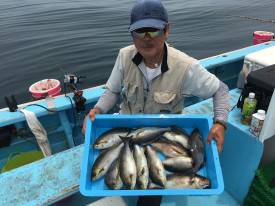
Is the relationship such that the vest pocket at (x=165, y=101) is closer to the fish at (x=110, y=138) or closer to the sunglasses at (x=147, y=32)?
the fish at (x=110, y=138)

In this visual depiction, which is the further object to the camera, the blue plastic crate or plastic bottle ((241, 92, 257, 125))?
plastic bottle ((241, 92, 257, 125))

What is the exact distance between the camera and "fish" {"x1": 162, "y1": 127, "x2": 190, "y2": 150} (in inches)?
95.8

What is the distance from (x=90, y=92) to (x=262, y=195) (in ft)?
8.88

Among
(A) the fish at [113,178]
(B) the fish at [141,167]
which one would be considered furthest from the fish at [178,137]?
(A) the fish at [113,178]

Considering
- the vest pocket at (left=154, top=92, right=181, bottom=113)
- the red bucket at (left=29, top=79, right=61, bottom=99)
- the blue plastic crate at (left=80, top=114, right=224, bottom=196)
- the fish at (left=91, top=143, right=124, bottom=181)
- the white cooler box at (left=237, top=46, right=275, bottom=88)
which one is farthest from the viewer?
the red bucket at (left=29, top=79, right=61, bottom=99)

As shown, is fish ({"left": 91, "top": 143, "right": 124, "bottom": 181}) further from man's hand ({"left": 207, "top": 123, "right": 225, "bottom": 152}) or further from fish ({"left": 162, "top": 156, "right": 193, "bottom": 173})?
man's hand ({"left": 207, "top": 123, "right": 225, "bottom": 152})

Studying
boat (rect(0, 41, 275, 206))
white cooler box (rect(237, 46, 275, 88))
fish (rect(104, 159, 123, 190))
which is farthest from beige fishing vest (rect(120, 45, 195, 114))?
white cooler box (rect(237, 46, 275, 88))

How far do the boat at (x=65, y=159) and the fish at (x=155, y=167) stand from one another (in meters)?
0.61

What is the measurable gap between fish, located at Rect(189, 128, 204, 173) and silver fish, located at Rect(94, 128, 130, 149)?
597mm

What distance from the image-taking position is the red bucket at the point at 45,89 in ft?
13.6

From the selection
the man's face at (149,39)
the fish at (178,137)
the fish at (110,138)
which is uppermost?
the man's face at (149,39)

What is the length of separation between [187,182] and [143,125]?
73 cm

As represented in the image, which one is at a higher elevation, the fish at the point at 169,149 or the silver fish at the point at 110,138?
the silver fish at the point at 110,138

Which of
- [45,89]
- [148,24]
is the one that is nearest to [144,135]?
[148,24]
